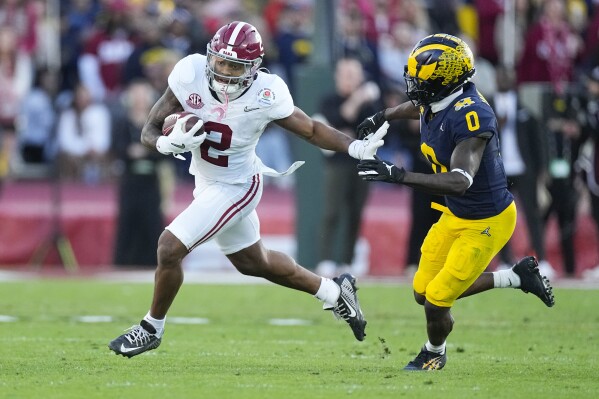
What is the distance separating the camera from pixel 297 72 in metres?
14.1

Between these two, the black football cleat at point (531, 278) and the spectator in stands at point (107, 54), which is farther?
the spectator in stands at point (107, 54)

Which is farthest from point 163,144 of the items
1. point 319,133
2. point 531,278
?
point 531,278

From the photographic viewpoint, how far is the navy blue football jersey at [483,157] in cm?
712

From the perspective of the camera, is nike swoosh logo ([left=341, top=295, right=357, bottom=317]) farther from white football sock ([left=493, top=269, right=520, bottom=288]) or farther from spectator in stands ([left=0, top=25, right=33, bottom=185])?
spectator in stands ([left=0, top=25, right=33, bottom=185])

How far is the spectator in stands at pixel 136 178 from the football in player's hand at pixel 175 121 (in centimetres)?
633

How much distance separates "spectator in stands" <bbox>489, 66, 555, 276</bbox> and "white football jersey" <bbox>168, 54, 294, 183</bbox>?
5907 mm

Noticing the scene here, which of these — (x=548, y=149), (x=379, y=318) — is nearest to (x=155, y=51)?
(x=548, y=149)

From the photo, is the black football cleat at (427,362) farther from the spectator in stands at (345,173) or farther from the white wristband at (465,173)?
the spectator in stands at (345,173)

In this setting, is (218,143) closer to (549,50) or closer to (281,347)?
(281,347)

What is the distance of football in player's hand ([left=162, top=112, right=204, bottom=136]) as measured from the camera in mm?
7219

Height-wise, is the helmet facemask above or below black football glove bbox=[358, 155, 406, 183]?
above

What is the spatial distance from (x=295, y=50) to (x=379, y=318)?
20.6 ft

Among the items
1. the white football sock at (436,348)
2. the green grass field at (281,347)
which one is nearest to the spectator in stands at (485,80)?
the green grass field at (281,347)

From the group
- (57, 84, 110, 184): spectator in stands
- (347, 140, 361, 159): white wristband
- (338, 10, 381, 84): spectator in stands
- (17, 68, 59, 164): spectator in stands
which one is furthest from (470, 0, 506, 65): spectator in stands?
(347, 140, 361, 159): white wristband
